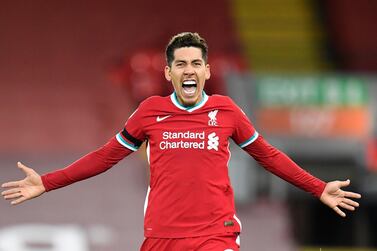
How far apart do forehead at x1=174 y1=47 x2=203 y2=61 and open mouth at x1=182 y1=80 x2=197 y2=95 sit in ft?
0.39

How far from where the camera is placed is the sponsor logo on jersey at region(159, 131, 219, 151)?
533 centimetres

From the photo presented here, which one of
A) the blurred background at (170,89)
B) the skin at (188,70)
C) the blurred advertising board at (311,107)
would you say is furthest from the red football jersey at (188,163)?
the blurred advertising board at (311,107)

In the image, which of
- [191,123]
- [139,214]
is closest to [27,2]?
[139,214]

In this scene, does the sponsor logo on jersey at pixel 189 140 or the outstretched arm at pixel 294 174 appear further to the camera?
the outstretched arm at pixel 294 174

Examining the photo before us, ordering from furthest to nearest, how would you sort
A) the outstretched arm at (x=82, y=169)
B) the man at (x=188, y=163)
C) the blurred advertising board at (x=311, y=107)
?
the blurred advertising board at (x=311, y=107)
the outstretched arm at (x=82, y=169)
the man at (x=188, y=163)

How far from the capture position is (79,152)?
13.6 m

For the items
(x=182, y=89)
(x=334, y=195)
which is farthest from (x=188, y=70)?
(x=334, y=195)

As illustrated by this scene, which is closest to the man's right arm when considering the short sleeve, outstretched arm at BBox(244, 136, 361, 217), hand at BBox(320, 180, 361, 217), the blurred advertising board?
the short sleeve

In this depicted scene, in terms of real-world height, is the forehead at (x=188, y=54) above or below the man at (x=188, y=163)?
above

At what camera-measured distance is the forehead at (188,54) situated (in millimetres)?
5337

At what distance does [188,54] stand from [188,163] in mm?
560

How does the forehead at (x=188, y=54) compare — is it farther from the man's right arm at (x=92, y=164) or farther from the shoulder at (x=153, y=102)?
the man's right arm at (x=92, y=164)

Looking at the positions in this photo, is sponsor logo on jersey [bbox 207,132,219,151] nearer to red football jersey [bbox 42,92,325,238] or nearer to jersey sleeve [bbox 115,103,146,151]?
red football jersey [bbox 42,92,325,238]

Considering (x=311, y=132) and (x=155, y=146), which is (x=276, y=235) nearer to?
(x=311, y=132)
